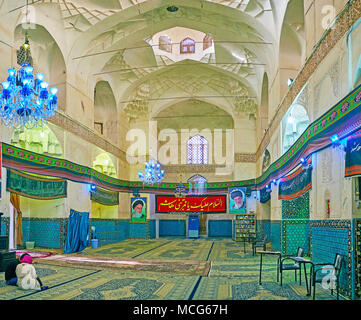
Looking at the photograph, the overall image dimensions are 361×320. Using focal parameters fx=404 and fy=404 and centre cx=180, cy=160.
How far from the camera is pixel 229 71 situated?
1412 centimetres

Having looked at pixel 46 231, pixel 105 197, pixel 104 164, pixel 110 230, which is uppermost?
pixel 104 164

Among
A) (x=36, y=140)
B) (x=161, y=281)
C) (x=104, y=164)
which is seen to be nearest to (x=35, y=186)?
(x=36, y=140)

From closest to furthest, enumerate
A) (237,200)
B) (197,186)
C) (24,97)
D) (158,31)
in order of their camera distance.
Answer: (24,97) < (158,31) < (237,200) < (197,186)

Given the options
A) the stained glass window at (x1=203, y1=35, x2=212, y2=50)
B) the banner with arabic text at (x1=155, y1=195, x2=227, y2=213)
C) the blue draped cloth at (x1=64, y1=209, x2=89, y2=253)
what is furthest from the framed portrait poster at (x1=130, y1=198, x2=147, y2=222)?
the stained glass window at (x1=203, y1=35, x2=212, y2=50)

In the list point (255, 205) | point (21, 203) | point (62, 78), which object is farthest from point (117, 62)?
point (255, 205)

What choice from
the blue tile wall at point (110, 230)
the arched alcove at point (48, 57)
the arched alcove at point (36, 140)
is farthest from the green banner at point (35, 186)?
the blue tile wall at point (110, 230)

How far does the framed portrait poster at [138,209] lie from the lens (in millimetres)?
15836

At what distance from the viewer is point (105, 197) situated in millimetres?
13344

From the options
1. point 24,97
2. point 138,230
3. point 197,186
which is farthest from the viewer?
point 197,186

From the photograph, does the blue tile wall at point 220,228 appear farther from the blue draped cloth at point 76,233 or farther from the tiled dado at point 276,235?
the blue draped cloth at point 76,233

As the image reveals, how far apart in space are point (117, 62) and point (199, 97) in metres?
4.13

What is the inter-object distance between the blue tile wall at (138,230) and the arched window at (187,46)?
6767mm

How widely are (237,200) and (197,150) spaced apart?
155 inches

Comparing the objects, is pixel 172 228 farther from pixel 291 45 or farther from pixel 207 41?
pixel 291 45
